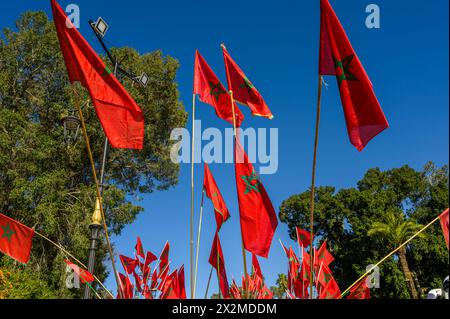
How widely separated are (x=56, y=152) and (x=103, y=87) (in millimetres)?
12405

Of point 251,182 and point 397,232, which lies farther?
point 397,232

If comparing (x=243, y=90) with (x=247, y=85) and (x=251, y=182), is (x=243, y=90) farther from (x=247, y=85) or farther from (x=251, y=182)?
(x=251, y=182)

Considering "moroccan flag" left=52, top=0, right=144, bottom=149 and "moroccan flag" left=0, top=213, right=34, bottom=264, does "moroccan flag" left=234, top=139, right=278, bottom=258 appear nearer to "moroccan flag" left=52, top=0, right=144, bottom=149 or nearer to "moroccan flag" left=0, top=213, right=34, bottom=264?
"moroccan flag" left=52, top=0, right=144, bottom=149

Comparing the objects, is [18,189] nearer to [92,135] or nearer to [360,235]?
[92,135]

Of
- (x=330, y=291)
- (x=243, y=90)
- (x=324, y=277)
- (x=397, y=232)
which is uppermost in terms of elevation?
(x=243, y=90)

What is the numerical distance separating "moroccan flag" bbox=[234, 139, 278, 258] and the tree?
10.6 metres

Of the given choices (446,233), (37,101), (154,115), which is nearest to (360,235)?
(154,115)

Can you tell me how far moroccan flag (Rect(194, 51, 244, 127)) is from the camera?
26.3 feet

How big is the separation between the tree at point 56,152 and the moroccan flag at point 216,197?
9.27 m

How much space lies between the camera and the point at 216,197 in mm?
7527

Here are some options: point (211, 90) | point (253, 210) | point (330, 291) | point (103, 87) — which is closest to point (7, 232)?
point (103, 87)

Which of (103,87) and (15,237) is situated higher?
(103,87)

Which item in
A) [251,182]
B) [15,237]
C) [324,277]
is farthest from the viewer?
[324,277]

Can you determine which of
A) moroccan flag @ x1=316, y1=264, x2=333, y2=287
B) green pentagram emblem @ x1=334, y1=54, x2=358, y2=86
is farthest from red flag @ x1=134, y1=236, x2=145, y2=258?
green pentagram emblem @ x1=334, y1=54, x2=358, y2=86
